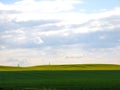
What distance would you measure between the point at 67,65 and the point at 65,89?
105481mm

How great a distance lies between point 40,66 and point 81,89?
344 feet

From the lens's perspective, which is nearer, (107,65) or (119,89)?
(119,89)

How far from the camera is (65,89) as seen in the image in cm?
3847

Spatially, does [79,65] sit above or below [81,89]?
above

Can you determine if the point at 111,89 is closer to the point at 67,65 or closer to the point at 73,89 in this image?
the point at 73,89

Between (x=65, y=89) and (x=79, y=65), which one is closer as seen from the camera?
(x=65, y=89)

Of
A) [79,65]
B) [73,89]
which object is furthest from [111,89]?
[79,65]

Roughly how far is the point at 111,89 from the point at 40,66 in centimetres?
10519

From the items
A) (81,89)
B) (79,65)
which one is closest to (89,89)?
(81,89)

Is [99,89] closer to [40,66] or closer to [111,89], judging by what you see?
[111,89]

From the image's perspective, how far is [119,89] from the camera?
126 feet

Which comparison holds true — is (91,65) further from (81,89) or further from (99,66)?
(81,89)

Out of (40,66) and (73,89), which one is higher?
(40,66)

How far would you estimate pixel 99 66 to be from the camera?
140m
